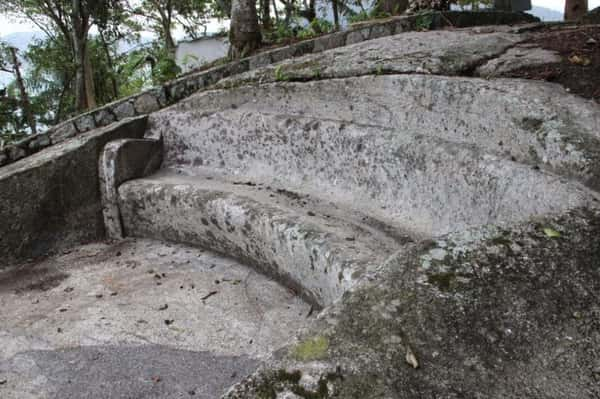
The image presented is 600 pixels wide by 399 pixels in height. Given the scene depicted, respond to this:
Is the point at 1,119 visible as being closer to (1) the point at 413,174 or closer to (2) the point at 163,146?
(2) the point at 163,146

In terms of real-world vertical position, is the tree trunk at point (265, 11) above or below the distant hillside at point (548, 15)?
above

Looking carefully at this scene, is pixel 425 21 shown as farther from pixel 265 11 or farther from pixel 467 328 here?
pixel 265 11

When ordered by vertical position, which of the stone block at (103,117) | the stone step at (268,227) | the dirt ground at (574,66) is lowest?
the stone step at (268,227)

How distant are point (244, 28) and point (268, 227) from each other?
12.6ft

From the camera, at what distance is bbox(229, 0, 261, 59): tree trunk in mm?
5922

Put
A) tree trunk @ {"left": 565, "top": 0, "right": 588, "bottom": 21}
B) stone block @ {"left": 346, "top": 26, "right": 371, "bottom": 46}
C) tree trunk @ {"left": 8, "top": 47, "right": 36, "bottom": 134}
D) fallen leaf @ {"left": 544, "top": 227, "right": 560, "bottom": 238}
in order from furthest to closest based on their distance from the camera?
tree trunk @ {"left": 8, "top": 47, "right": 36, "bottom": 134} → tree trunk @ {"left": 565, "top": 0, "right": 588, "bottom": 21} → stone block @ {"left": 346, "top": 26, "right": 371, "bottom": 46} → fallen leaf @ {"left": 544, "top": 227, "right": 560, "bottom": 238}

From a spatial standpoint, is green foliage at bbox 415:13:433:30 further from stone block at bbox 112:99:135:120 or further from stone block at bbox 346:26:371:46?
stone block at bbox 112:99:135:120

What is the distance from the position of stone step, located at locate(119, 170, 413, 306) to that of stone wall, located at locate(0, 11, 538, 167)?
90 cm

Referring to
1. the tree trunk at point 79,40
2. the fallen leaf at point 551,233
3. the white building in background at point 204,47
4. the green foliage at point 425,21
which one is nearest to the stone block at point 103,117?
the green foliage at point 425,21

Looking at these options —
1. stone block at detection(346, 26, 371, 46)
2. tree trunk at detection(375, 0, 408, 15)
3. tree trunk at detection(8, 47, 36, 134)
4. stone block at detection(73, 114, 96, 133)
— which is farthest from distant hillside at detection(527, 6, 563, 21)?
tree trunk at detection(8, 47, 36, 134)

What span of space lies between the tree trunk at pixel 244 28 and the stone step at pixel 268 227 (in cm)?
230

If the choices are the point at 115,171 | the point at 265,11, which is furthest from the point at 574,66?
the point at 265,11

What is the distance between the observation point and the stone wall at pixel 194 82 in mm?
4605

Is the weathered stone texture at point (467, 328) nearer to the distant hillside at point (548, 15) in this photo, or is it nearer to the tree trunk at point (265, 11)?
the distant hillside at point (548, 15)
